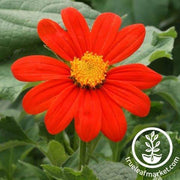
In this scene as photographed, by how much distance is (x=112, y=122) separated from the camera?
2.36 feet

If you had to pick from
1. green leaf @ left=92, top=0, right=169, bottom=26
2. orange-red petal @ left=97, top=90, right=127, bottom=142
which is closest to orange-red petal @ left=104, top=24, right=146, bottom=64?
orange-red petal @ left=97, top=90, right=127, bottom=142

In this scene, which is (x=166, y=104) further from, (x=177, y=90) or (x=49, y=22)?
(x=49, y=22)

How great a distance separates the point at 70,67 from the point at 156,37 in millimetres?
210

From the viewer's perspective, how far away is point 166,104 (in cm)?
136

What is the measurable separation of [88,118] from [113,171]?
5.5 inches

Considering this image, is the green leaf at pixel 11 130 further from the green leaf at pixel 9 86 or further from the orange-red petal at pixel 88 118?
the orange-red petal at pixel 88 118

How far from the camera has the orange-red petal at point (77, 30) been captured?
32.0 inches

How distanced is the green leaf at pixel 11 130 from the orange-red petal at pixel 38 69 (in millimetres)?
200

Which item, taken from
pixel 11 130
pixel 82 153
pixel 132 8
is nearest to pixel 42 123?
pixel 11 130

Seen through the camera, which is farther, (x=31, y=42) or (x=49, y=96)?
(x=31, y=42)

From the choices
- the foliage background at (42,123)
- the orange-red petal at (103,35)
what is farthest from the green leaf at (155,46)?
the orange-red petal at (103,35)

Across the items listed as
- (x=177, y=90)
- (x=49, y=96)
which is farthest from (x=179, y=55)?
(x=49, y=96)

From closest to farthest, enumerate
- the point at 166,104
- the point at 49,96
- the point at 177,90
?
the point at 49,96 → the point at 177,90 → the point at 166,104

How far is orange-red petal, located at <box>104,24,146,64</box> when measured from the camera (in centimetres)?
81
